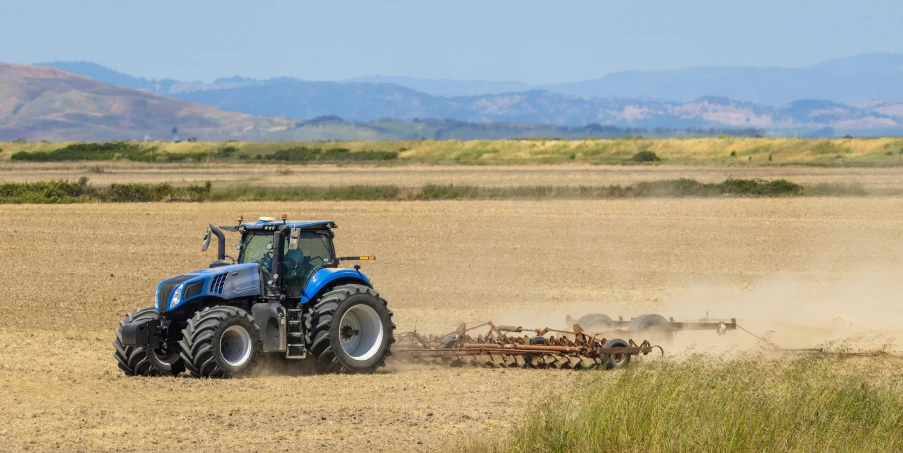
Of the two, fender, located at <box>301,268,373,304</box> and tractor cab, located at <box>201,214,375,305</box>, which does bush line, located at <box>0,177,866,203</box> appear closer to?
tractor cab, located at <box>201,214,375,305</box>

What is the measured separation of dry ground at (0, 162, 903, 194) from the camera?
225 ft

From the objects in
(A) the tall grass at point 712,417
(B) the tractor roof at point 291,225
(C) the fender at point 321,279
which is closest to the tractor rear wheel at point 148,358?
(B) the tractor roof at point 291,225

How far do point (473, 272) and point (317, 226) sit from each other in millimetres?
13534

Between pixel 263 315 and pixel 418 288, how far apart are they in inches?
444

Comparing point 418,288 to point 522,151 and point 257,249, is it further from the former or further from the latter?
point 522,151

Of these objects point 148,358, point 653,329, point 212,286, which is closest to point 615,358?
point 653,329

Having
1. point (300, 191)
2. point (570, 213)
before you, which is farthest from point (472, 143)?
point (570, 213)

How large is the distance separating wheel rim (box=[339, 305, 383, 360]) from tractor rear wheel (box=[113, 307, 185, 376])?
2.17m

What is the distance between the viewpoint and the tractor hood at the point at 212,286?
14805 millimetres

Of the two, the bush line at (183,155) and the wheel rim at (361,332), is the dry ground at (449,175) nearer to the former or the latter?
the bush line at (183,155)

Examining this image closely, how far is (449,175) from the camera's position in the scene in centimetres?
7900

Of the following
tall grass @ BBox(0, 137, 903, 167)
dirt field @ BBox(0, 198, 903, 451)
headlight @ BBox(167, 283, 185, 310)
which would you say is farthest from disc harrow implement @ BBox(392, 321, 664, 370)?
tall grass @ BBox(0, 137, 903, 167)

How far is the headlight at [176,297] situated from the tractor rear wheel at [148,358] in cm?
38

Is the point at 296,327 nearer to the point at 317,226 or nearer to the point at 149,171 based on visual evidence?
the point at 317,226
